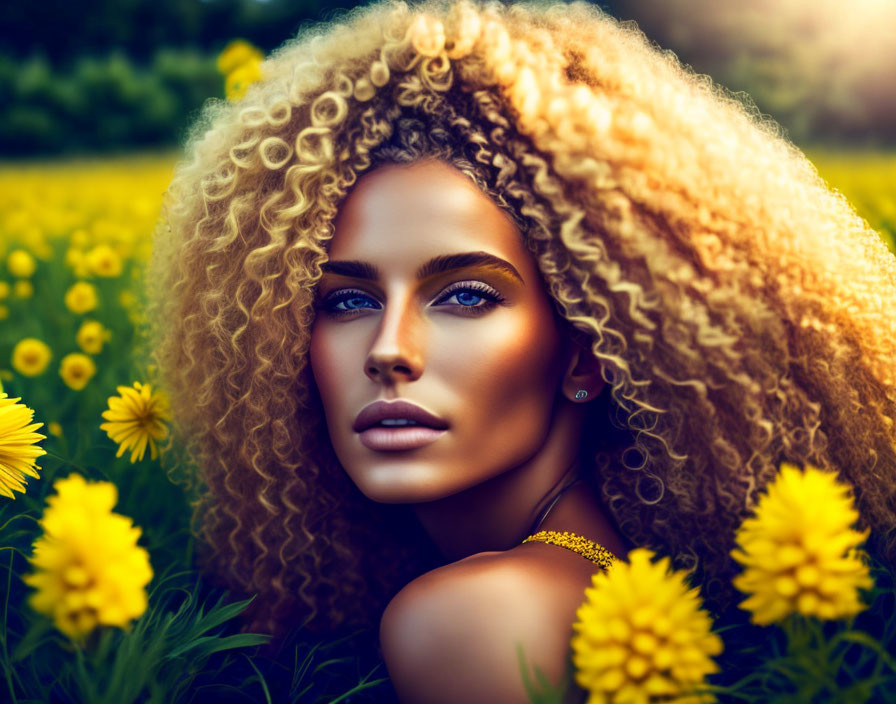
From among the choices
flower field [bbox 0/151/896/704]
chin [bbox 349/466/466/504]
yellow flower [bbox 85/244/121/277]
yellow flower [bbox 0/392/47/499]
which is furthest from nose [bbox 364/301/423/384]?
yellow flower [bbox 85/244/121/277]

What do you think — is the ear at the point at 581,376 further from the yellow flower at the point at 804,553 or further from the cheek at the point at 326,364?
the yellow flower at the point at 804,553

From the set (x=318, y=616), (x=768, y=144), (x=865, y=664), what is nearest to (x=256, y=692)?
(x=318, y=616)

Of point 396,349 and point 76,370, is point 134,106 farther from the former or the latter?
point 396,349

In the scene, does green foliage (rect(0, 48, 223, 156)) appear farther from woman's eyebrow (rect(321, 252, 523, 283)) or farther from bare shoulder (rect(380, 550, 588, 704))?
bare shoulder (rect(380, 550, 588, 704))

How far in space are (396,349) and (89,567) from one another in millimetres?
591

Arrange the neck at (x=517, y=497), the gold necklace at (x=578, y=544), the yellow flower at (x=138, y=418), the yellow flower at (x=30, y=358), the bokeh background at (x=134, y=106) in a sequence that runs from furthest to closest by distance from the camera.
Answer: the bokeh background at (x=134, y=106)
the yellow flower at (x=30, y=358)
the yellow flower at (x=138, y=418)
the neck at (x=517, y=497)
the gold necklace at (x=578, y=544)

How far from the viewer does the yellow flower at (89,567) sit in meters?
0.98

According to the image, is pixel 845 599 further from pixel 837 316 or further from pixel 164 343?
pixel 164 343

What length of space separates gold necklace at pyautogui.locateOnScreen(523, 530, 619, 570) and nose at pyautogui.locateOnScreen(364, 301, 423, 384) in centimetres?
37

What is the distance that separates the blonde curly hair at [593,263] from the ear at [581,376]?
33mm

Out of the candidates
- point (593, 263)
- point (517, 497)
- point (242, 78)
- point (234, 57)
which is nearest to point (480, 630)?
point (517, 497)

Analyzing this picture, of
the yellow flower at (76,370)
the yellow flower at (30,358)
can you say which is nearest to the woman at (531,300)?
the yellow flower at (76,370)

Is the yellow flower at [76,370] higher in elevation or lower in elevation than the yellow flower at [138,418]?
higher

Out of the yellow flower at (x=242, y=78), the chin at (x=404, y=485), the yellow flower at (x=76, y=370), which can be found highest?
the yellow flower at (x=242, y=78)
